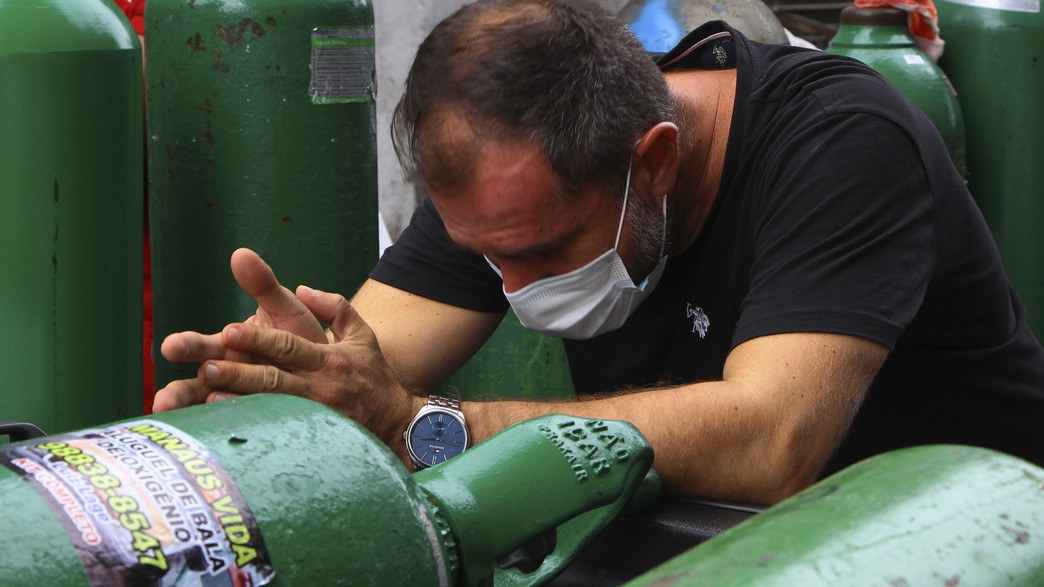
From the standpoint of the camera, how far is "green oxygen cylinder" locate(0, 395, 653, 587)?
62cm

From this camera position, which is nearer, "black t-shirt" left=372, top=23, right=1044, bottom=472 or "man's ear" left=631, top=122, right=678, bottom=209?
"black t-shirt" left=372, top=23, right=1044, bottom=472

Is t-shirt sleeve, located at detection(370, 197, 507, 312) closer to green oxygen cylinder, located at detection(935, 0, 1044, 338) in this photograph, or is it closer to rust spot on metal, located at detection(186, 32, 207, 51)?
rust spot on metal, located at detection(186, 32, 207, 51)

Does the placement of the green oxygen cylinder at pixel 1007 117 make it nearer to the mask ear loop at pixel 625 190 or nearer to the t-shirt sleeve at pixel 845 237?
the t-shirt sleeve at pixel 845 237

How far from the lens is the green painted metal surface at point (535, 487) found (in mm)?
842

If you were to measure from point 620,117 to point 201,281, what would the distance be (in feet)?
3.33

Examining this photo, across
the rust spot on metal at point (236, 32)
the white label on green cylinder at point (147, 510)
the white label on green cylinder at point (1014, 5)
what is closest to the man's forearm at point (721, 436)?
the white label on green cylinder at point (147, 510)

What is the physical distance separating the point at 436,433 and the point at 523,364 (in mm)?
1309

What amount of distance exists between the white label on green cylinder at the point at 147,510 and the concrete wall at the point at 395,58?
280 cm

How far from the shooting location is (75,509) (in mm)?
631

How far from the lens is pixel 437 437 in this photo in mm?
1358

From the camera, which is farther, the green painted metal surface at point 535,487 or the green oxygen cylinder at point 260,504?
the green painted metal surface at point 535,487

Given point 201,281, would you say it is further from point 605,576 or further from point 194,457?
point 194,457

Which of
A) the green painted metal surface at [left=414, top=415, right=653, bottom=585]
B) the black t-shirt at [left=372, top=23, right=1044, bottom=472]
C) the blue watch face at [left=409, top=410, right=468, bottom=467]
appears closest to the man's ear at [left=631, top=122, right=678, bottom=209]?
the black t-shirt at [left=372, top=23, right=1044, bottom=472]

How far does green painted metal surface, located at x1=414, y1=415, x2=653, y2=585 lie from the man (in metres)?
0.30
